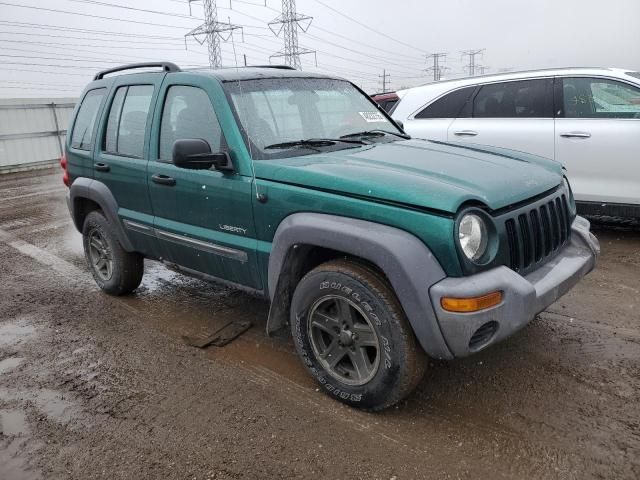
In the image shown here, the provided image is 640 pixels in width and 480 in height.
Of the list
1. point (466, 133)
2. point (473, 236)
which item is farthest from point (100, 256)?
point (466, 133)

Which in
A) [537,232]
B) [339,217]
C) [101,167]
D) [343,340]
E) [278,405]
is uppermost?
[101,167]

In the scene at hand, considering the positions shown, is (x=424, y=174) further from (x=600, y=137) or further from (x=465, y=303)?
(x=600, y=137)

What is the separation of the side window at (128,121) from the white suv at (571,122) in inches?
143

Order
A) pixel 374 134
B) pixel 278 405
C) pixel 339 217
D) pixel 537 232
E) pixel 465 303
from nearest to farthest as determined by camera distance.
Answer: pixel 465 303
pixel 339 217
pixel 537 232
pixel 278 405
pixel 374 134

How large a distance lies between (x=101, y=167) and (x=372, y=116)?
2271 mm

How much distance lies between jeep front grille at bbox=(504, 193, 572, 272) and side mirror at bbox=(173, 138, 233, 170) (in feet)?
5.57

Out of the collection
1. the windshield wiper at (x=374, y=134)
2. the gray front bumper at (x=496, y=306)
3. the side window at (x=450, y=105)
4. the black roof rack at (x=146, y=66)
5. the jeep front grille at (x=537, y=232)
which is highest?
the black roof rack at (x=146, y=66)

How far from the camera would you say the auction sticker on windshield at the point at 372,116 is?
4.09m

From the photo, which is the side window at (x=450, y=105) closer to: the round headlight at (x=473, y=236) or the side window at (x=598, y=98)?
the side window at (x=598, y=98)

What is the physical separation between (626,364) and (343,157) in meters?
2.17

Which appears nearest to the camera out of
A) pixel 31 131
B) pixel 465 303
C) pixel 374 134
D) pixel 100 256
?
pixel 465 303

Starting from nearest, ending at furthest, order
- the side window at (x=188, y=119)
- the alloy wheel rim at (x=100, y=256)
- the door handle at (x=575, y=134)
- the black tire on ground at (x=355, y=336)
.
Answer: the black tire on ground at (x=355, y=336), the side window at (x=188, y=119), the alloy wheel rim at (x=100, y=256), the door handle at (x=575, y=134)

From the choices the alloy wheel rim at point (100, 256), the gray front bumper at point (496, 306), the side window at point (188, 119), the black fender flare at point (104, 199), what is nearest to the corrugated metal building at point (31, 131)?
the alloy wheel rim at point (100, 256)

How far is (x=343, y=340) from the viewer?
9.64 ft
